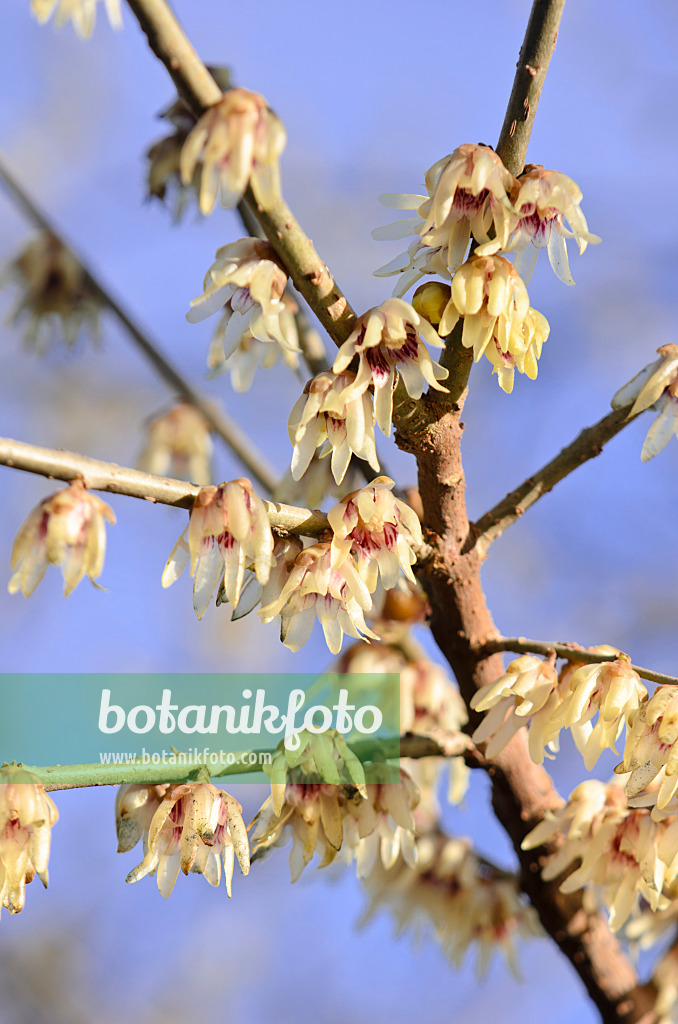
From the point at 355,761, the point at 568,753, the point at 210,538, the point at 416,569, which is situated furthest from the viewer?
the point at 568,753

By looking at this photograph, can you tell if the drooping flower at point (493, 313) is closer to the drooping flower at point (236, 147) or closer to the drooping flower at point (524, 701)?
the drooping flower at point (236, 147)

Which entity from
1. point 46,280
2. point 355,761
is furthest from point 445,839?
point 46,280

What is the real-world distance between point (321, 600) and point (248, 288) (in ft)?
1.49

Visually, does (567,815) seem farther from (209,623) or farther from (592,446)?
(209,623)

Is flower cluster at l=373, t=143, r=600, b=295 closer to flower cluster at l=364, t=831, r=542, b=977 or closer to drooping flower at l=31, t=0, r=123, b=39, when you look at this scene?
drooping flower at l=31, t=0, r=123, b=39

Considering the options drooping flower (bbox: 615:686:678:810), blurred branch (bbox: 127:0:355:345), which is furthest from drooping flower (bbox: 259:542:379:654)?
drooping flower (bbox: 615:686:678:810)

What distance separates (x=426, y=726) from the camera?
254 centimetres

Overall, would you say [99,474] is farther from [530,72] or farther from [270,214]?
[530,72]

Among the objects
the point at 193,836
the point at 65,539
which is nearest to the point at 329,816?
the point at 193,836

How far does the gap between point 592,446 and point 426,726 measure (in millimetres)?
1257

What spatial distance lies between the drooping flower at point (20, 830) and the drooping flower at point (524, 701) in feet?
2.19

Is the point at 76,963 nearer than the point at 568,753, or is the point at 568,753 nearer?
the point at 568,753

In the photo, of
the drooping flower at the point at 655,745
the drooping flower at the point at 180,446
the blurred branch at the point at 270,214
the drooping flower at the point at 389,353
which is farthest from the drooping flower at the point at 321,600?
the drooping flower at the point at 180,446

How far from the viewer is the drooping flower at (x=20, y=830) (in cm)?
130
